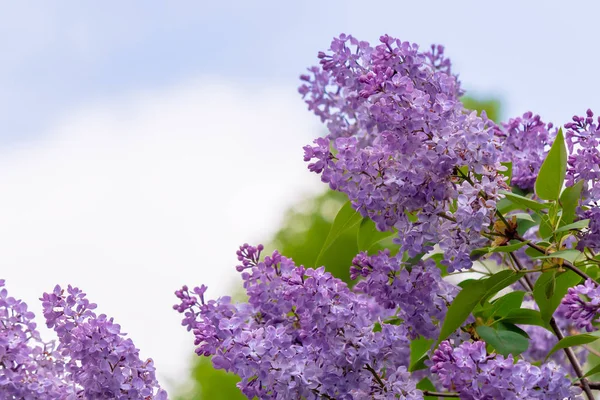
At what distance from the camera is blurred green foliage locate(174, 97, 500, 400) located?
9.31m

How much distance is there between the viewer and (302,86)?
2.24 m

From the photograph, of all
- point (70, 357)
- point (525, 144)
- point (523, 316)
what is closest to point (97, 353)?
point (70, 357)

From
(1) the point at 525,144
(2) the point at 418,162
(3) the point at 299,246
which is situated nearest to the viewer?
(2) the point at 418,162

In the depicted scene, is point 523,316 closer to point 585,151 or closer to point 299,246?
point 585,151

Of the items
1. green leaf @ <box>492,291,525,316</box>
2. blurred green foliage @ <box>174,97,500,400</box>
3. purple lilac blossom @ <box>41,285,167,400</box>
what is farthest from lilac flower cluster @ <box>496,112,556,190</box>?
blurred green foliage @ <box>174,97,500,400</box>

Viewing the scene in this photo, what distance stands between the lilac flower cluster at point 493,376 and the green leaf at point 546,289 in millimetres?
170

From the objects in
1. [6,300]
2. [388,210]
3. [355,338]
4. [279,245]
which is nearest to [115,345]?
[6,300]

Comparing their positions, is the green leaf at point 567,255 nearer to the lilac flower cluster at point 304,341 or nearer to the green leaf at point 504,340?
the green leaf at point 504,340

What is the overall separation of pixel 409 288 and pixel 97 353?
2.01 feet

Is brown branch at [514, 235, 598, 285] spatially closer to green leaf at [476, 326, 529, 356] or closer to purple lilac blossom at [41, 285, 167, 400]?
green leaf at [476, 326, 529, 356]

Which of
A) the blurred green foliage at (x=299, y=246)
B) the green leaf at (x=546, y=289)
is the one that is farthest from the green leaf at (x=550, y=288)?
the blurred green foliage at (x=299, y=246)

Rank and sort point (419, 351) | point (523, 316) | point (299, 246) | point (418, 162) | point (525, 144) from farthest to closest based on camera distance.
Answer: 1. point (299, 246)
2. point (525, 144)
3. point (419, 351)
4. point (523, 316)
5. point (418, 162)

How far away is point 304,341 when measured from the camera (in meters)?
1.55

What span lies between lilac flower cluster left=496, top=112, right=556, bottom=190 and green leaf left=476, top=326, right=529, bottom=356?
0.45 meters
